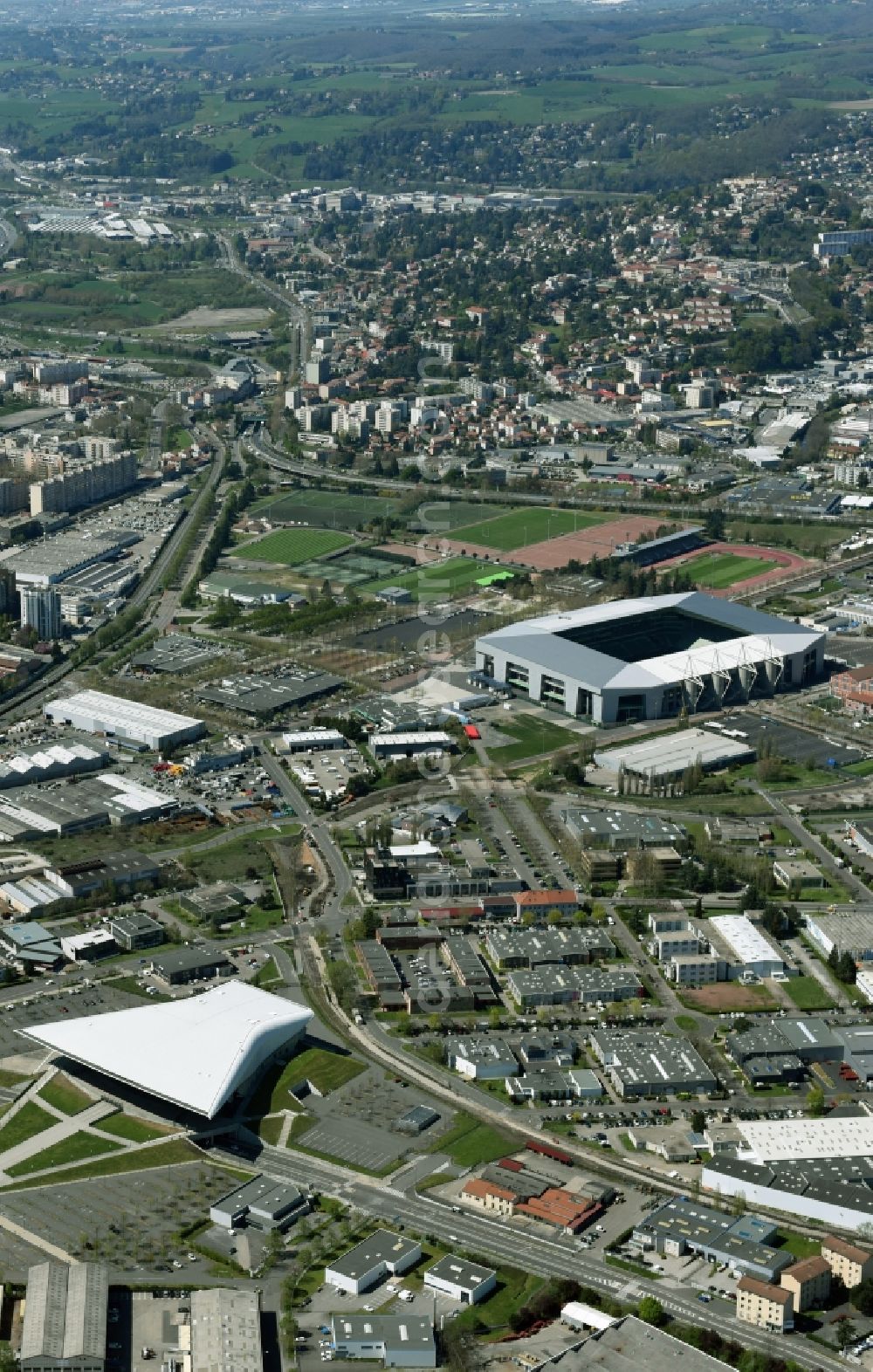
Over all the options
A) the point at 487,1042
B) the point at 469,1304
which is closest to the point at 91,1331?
the point at 469,1304

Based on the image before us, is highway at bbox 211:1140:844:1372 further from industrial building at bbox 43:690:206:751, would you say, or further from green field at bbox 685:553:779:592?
green field at bbox 685:553:779:592

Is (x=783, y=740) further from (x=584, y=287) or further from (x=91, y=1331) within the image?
(x=584, y=287)

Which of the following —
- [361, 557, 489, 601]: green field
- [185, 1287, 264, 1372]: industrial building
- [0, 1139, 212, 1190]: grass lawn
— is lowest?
[361, 557, 489, 601]: green field

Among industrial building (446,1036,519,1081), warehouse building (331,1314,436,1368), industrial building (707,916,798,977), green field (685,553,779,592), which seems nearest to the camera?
warehouse building (331,1314,436,1368)

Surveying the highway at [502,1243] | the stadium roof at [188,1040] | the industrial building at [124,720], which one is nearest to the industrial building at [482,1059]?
the stadium roof at [188,1040]

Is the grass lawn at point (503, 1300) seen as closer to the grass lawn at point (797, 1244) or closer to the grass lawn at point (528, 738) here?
the grass lawn at point (797, 1244)

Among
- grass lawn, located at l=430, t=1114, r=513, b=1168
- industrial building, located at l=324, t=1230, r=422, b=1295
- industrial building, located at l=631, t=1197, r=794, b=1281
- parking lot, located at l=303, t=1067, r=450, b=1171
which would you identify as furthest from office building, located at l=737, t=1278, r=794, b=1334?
parking lot, located at l=303, t=1067, r=450, b=1171
